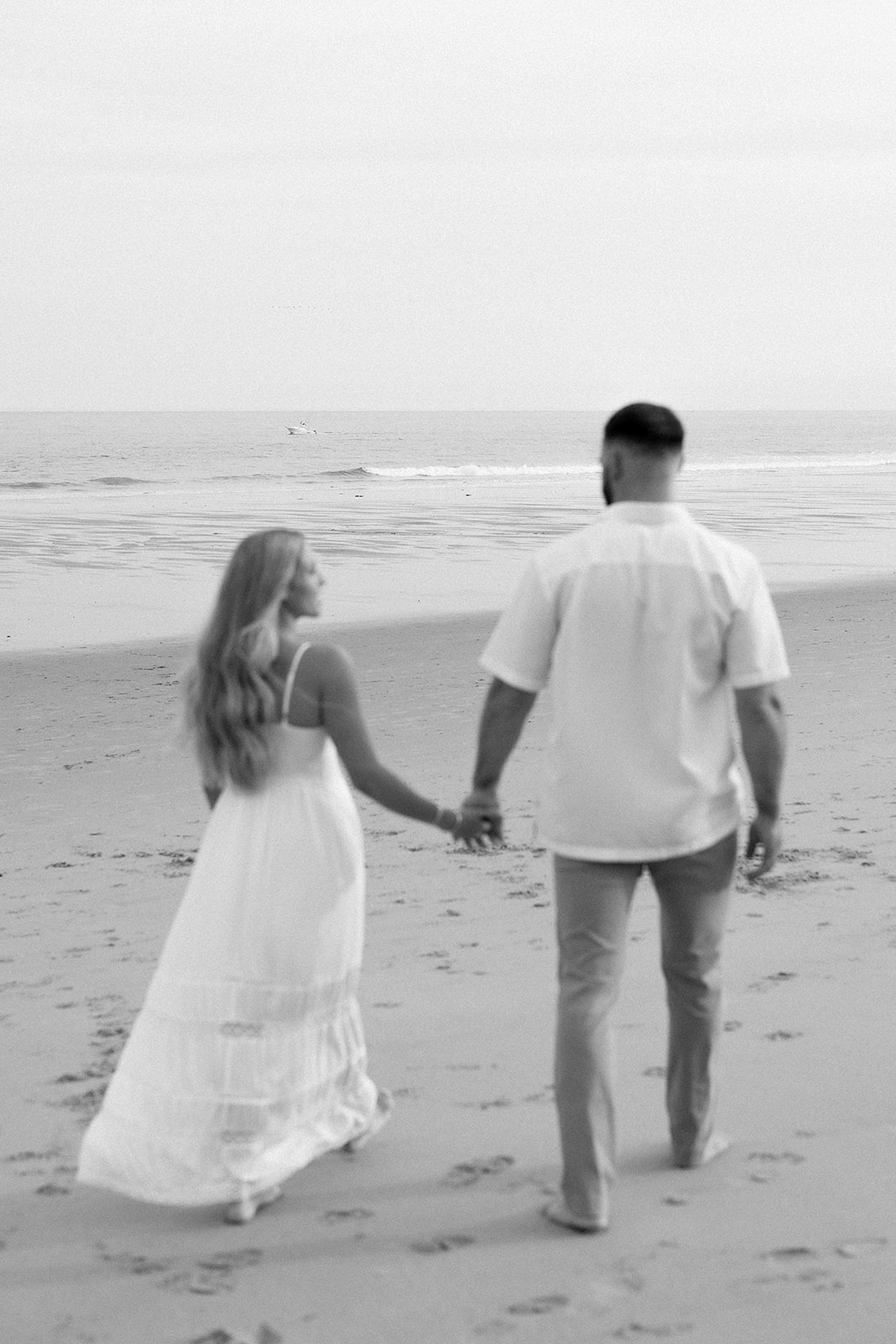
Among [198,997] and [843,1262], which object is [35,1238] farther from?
[843,1262]

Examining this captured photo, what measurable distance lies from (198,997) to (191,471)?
4885cm

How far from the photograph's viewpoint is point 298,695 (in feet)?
11.3

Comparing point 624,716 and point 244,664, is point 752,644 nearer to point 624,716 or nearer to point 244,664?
point 624,716

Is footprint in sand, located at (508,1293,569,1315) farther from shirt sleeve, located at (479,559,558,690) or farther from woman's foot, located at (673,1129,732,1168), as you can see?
shirt sleeve, located at (479,559,558,690)

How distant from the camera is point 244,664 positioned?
3410 millimetres

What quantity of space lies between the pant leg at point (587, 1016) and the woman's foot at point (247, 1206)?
0.68 metres

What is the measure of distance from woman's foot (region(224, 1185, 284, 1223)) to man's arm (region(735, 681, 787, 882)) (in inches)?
55.4

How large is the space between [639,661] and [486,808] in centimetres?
52

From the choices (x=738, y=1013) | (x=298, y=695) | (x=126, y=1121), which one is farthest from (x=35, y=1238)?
(x=738, y=1013)

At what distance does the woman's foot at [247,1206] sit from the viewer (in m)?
3.39

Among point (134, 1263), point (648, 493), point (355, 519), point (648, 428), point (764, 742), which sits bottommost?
point (134, 1263)

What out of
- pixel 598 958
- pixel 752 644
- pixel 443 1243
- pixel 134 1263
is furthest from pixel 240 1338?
pixel 752 644

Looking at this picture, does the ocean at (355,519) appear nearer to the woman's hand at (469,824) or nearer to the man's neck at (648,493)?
the woman's hand at (469,824)

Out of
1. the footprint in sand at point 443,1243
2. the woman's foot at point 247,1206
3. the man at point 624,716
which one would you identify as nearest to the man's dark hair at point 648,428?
the man at point 624,716
